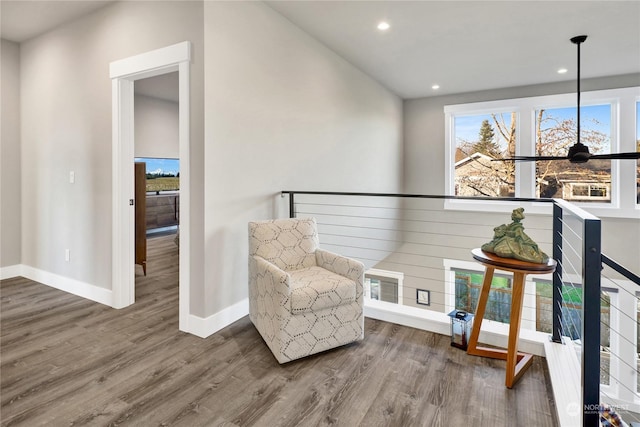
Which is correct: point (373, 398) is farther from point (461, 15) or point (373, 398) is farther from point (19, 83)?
point (19, 83)

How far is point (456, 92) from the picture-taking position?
6176 millimetres

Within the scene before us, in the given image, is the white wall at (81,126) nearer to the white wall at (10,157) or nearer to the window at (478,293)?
the white wall at (10,157)

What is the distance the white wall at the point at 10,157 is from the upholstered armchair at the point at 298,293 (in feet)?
10.7

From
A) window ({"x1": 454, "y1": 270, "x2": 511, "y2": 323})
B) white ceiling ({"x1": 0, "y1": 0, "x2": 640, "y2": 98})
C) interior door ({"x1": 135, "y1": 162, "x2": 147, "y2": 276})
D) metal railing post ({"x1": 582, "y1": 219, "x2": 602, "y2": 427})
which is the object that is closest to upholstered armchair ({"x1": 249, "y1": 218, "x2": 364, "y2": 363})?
metal railing post ({"x1": 582, "y1": 219, "x2": 602, "y2": 427})

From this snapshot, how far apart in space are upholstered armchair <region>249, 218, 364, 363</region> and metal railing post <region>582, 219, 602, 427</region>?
1382mm

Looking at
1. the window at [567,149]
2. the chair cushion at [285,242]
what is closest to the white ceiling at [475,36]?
the window at [567,149]

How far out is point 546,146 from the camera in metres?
5.77

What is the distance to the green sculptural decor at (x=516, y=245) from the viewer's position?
200cm

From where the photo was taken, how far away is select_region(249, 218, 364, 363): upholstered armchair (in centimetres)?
223

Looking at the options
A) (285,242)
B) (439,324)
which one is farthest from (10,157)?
(439,324)

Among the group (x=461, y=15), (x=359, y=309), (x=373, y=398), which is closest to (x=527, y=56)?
(x=461, y=15)

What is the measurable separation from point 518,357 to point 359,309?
3.40 feet

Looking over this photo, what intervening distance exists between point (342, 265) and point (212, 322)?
3.59 feet

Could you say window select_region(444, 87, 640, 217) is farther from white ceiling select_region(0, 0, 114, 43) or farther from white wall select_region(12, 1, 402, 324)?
white ceiling select_region(0, 0, 114, 43)
